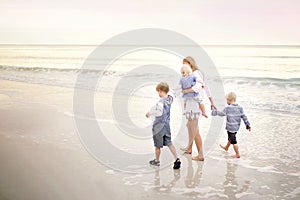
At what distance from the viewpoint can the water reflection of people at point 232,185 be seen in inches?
175

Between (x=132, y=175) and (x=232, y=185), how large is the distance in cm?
142

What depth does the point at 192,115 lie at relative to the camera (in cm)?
557

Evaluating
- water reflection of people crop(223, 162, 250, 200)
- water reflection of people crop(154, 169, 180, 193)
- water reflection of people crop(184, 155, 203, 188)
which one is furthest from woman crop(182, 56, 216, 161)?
water reflection of people crop(154, 169, 180, 193)

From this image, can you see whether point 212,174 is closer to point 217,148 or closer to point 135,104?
point 217,148

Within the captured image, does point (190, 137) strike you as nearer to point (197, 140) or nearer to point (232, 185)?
point (197, 140)

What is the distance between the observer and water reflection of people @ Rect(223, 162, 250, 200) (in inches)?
175

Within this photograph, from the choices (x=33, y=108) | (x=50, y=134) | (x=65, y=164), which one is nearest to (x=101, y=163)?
(x=65, y=164)

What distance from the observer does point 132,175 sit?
5.04 meters

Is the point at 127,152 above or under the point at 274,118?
under

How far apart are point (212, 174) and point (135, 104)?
21.0 feet

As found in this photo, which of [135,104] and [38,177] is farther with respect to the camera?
[135,104]

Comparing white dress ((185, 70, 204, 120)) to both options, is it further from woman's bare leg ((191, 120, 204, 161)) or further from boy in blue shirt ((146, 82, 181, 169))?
boy in blue shirt ((146, 82, 181, 169))

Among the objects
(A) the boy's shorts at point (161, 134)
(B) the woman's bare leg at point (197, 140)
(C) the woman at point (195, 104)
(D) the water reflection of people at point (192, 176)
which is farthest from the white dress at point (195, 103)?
(D) the water reflection of people at point (192, 176)

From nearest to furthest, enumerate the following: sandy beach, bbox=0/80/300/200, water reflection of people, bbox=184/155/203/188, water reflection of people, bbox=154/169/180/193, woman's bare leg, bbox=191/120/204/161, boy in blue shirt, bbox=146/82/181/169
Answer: sandy beach, bbox=0/80/300/200 → water reflection of people, bbox=154/169/180/193 → water reflection of people, bbox=184/155/203/188 → boy in blue shirt, bbox=146/82/181/169 → woman's bare leg, bbox=191/120/204/161
